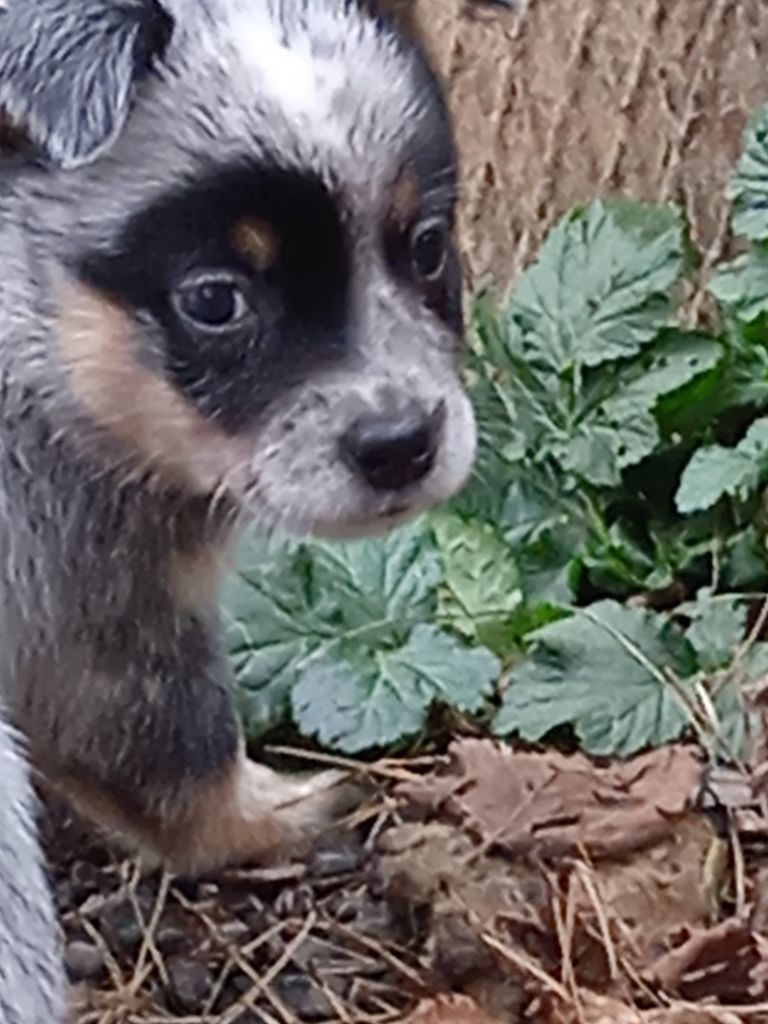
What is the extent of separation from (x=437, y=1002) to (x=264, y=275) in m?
0.69

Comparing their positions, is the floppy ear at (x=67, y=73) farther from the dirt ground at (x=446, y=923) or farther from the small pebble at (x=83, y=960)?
the small pebble at (x=83, y=960)

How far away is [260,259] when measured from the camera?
2.11 meters

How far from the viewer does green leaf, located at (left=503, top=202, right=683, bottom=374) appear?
2928 millimetres

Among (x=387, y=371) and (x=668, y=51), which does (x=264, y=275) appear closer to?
(x=387, y=371)

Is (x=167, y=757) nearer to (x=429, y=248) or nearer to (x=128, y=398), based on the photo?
(x=128, y=398)

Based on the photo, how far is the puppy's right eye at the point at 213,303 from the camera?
6.96 ft

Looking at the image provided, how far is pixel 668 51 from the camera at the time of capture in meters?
3.16

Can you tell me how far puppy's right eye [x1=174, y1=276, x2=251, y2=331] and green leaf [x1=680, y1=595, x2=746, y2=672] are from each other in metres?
0.85

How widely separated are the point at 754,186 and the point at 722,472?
313 millimetres

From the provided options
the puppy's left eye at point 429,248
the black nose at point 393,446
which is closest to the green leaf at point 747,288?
the puppy's left eye at point 429,248

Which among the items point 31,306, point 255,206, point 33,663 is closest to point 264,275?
point 255,206

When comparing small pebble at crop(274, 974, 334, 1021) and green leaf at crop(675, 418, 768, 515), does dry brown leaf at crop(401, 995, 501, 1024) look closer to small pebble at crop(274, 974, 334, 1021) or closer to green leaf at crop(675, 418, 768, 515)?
small pebble at crop(274, 974, 334, 1021)

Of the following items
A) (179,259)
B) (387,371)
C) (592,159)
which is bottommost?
(592,159)

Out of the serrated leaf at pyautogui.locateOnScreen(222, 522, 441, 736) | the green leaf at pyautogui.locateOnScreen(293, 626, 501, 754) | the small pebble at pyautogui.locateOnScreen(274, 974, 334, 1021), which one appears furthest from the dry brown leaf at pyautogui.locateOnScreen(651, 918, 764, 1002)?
the serrated leaf at pyautogui.locateOnScreen(222, 522, 441, 736)
